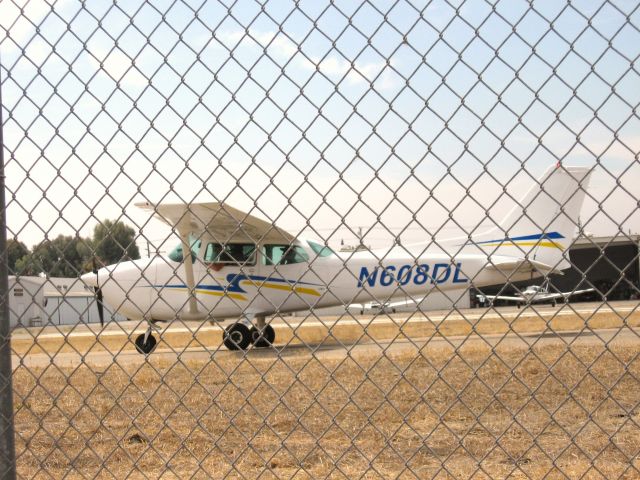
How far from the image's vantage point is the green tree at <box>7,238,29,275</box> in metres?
3.20

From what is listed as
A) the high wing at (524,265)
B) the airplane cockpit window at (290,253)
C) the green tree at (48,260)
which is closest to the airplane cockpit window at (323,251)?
the airplane cockpit window at (290,253)

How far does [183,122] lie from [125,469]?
9.12ft

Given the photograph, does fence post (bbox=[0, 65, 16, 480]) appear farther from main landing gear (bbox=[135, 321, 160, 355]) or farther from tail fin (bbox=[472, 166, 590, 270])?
tail fin (bbox=[472, 166, 590, 270])

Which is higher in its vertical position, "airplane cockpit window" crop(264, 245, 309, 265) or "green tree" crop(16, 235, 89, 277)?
"airplane cockpit window" crop(264, 245, 309, 265)

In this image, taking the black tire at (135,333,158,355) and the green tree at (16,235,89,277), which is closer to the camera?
the green tree at (16,235,89,277)

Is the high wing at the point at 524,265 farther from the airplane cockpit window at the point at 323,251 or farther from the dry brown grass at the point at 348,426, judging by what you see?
the airplane cockpit window at the point at 323,251

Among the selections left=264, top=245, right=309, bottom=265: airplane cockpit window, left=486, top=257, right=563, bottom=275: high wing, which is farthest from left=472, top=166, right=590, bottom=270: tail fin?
left=264, top=245, right=309, bottom=265: airplane cockpit window

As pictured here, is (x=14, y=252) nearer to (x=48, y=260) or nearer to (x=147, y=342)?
(x=48, y=260)

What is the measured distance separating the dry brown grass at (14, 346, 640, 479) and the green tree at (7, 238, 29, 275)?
1.69 ft

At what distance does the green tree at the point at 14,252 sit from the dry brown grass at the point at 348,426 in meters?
0.52

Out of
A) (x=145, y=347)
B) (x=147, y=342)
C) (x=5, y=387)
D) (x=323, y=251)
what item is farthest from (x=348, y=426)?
(x=147, y=342)

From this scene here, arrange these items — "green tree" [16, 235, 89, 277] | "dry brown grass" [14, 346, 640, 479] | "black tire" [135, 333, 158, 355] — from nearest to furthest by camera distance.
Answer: "green tree" [16, 235, 89, 277], "black tire" [135, 333, 158, 355], "dry brown grass" [14, 346, 640, 479]

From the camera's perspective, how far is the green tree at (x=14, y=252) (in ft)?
10.5

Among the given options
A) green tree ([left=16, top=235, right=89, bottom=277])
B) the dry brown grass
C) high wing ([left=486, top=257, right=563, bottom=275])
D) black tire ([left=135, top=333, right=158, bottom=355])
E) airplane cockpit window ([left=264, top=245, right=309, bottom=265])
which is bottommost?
the dry brown grass
